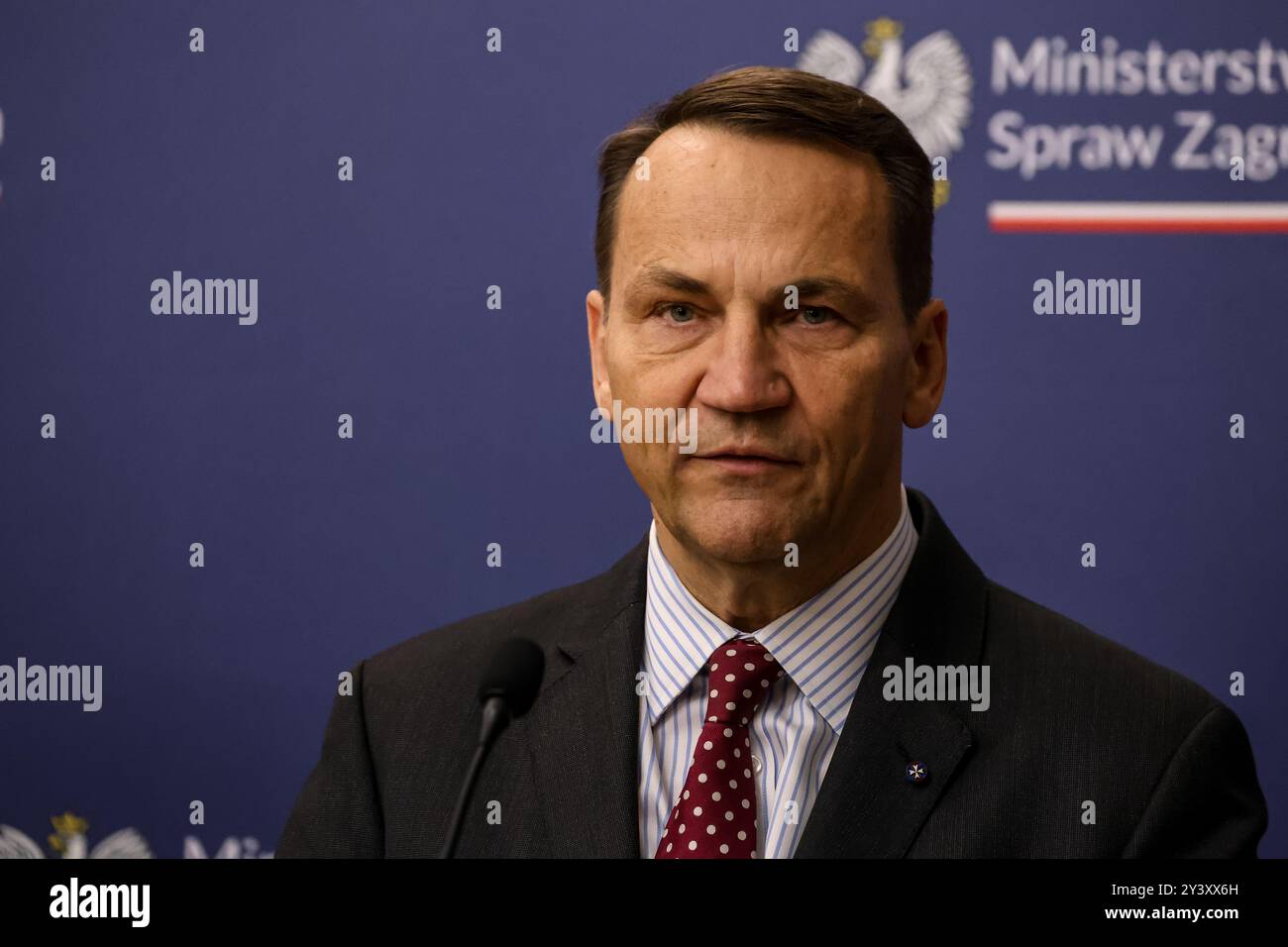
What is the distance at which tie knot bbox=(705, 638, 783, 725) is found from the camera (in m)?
1.61

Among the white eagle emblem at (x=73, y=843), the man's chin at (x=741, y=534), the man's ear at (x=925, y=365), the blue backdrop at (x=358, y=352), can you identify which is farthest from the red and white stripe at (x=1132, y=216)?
the white eagle emblem at (x=73, y=843)

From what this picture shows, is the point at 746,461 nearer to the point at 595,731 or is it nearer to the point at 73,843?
the point at 595,731

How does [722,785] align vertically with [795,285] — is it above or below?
below

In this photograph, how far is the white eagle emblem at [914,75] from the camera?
6.86 feet

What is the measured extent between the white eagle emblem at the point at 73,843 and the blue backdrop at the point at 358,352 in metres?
0.02

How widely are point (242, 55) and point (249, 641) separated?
0.96 m

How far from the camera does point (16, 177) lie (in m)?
2.22

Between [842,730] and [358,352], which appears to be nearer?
[842,730]

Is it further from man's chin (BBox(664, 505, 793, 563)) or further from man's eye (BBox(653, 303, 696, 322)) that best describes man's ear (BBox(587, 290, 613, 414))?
man's chin (BBox(664, 505, 793, 563))

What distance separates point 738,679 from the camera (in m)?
1.63

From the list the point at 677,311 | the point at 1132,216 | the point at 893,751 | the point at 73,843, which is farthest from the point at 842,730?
the point at 73,843

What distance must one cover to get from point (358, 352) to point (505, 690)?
3.27 feet

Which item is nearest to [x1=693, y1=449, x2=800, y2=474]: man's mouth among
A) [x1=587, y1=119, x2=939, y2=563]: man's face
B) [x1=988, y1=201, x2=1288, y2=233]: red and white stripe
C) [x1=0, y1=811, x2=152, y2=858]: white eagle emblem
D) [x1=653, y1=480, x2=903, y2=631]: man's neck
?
[x1=587, y1=119, x2=939, y2=563]: man's face

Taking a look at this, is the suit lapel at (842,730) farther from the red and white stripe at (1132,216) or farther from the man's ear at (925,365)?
the red and white stripe at (1132,216)
